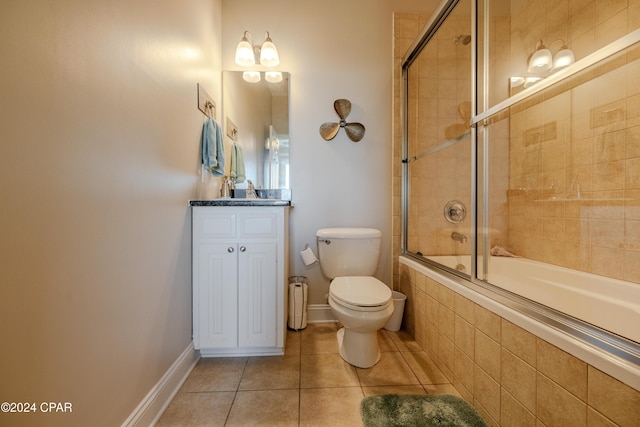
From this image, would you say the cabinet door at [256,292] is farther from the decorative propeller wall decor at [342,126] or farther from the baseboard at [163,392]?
the decorative propeller wall decor at [342,126]

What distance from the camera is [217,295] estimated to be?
143cm

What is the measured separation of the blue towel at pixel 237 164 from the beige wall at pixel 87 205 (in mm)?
680

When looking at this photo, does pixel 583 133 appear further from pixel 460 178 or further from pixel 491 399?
pixel 491 399

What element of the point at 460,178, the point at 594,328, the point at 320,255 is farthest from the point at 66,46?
the point at 460,178

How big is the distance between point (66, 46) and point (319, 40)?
5.87 feet

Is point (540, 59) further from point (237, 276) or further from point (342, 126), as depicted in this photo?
point (237, 276)

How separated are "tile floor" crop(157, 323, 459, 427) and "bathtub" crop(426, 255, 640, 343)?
0.63 m

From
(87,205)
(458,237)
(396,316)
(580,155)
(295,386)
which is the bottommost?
(295,386)

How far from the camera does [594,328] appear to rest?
72 cm

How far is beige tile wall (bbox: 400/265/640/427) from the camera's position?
0.64m

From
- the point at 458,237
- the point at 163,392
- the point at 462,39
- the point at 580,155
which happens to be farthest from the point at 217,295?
the point at 580,155

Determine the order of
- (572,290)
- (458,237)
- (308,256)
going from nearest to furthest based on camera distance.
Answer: (572,290) < (458,237) < (308,256)

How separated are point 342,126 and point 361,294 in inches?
52.5

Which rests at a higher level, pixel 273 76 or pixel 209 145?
pixel 273 76
